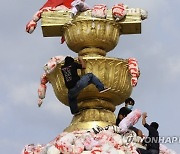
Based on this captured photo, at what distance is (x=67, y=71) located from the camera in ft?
41.6

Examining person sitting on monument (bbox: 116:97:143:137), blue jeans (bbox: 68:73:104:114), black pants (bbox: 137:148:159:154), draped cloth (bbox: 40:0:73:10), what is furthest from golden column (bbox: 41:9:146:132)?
black pants (bbox: 137:148:159:154)

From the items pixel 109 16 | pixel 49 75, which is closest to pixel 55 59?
pixel 49 75

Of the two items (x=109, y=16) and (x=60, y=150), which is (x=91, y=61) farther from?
(x=60, y=150)

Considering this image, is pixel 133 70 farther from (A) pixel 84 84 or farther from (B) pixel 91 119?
(B) pixel 91 119

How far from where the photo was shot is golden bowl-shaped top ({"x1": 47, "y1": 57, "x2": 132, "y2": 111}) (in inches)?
517

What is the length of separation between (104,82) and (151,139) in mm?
1509

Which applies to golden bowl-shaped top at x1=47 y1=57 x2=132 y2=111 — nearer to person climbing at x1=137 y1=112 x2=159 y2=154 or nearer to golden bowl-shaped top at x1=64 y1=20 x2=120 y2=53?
golden bowl-shaped top at x1=64 y1=20 x2=120 y2=53

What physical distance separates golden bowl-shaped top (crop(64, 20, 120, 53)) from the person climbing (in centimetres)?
188

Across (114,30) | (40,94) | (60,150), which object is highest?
(114,30)

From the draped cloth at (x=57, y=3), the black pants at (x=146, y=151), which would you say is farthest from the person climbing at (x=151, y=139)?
the draped cloth at (x=57, y=3)

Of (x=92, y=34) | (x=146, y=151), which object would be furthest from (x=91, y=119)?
(x=92, y=34)

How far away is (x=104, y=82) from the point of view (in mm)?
13164

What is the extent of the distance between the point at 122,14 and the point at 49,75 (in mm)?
1650

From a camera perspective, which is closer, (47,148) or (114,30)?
(47,148)
